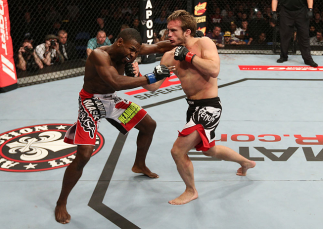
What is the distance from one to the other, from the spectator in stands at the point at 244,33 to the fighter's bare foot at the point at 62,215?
285 inches

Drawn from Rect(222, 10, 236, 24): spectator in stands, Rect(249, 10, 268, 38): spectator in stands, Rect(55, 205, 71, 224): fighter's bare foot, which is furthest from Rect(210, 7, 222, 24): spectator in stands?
Rect(55, 205, 71, 224): fighter's bare foot

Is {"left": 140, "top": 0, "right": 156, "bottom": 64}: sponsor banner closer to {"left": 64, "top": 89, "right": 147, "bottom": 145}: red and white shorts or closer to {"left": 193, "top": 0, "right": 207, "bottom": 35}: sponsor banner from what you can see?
{"left": 193, "top": 0, "right": 207, "bottom": 35}: sponsor banner

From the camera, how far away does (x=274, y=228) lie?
232cm

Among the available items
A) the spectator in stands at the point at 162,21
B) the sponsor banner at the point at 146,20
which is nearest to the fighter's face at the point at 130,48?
the sponsor banner at the point at 146,20

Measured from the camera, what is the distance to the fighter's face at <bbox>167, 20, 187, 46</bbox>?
247 cm

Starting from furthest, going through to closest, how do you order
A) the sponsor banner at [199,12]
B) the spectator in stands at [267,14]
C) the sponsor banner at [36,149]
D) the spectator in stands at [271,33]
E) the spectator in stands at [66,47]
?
1. the spectator in stands at [267,14]
2. the spectator in stands at [271,33]
3. the sponsor banner at [199,12]
4. the spectator in stands at [66,47]
5. the sponsor banner at [36,149]

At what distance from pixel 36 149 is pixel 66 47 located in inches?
155

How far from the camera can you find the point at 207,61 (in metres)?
2.40

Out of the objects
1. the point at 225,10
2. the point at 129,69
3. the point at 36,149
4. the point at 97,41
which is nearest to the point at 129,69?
the point at 129,69

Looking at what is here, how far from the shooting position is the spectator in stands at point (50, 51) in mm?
6434

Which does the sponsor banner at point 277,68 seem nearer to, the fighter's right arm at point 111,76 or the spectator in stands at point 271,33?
the spectator in stands at point 271,33

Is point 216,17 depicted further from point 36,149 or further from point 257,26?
point 36,149

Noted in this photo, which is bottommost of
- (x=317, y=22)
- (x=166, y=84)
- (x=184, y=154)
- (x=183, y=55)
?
(x=166, y=84)

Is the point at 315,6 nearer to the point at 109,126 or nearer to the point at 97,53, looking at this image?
the point at 109,126
